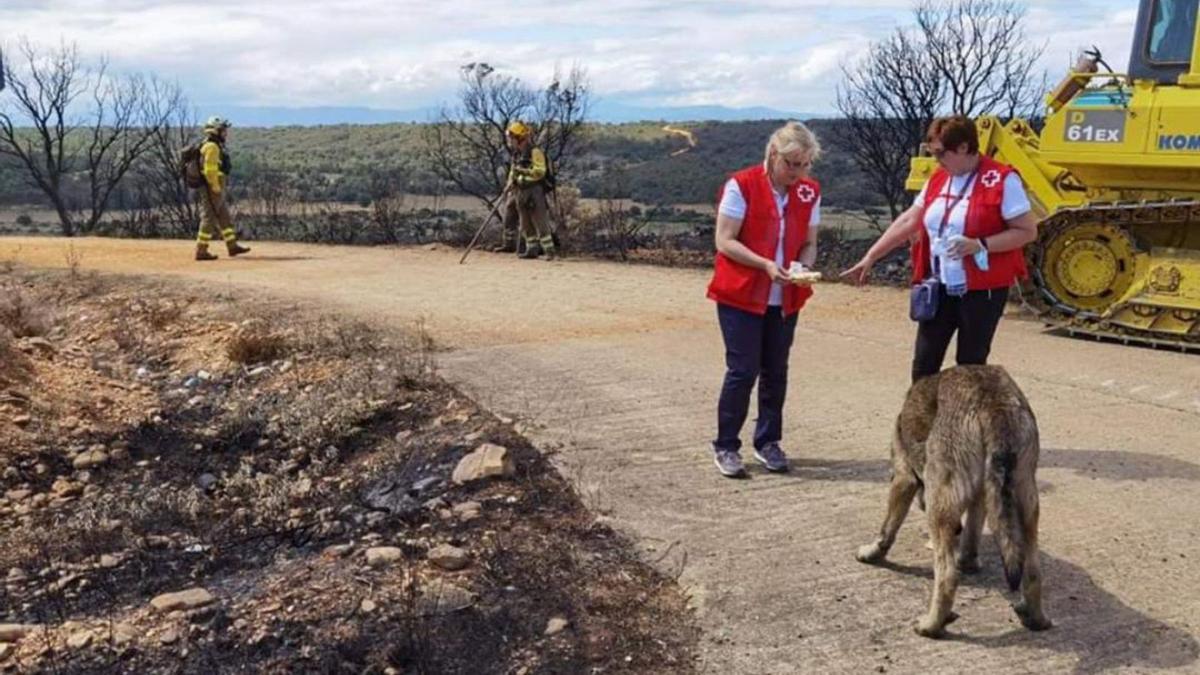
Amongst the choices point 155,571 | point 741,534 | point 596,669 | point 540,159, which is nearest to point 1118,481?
point 741,534

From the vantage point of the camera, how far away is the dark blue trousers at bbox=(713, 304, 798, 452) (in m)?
6.60

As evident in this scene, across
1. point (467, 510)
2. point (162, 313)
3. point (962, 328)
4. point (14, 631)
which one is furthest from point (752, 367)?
point (162, 313)

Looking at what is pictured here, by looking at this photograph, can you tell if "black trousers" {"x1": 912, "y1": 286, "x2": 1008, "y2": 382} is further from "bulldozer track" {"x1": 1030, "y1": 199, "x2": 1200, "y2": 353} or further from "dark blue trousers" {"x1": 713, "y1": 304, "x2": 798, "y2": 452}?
"bulldozer track" {"x1": 1030, "y1": 199, "x2": 1200, "y2": 353}

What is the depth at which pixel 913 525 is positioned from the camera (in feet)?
20.2

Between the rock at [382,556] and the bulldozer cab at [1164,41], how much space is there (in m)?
8.36

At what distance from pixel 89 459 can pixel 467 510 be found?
11.4 feet

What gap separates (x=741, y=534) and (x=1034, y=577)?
1560mm

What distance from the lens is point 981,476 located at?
4684 millimetres

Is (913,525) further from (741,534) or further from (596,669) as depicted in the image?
(596,669)

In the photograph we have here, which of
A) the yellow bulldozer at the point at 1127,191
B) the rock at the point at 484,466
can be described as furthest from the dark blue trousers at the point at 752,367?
the yellow bulldozer at the point at 1127,191

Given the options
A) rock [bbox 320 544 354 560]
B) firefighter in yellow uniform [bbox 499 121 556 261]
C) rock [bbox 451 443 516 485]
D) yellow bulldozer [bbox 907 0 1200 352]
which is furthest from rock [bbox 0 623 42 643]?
firefighter in yellow uniform [bbox 499 121 556 261]

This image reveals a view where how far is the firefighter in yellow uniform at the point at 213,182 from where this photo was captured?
55.3 ft

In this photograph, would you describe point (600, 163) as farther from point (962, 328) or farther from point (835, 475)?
point (962, 328)

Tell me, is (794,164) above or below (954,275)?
above
